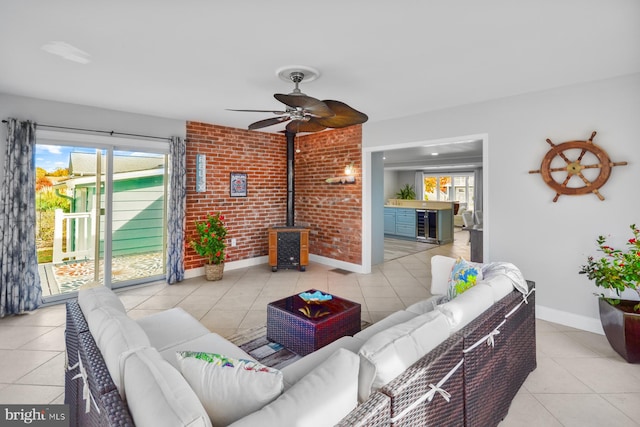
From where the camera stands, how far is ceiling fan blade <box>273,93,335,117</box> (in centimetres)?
224

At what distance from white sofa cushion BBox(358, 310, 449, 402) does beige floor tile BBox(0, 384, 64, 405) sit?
2.23 m

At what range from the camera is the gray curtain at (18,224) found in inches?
134

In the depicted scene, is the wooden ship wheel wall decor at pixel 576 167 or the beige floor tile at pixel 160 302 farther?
the beige floor tile at pixel 160 302

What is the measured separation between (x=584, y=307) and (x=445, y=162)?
6.08m

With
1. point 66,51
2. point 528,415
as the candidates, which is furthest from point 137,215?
point 528,415

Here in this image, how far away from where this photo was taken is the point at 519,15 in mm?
1976

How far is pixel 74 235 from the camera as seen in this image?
160 inches

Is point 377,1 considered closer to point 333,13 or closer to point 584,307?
point 333,13

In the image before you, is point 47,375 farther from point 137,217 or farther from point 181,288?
point 137,217

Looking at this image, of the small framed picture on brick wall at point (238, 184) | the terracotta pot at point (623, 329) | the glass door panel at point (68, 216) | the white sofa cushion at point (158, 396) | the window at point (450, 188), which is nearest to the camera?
the white sofa cushion at point (158, 396)

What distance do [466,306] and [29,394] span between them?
2906 millimetres

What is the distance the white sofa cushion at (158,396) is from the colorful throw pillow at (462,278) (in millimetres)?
1921

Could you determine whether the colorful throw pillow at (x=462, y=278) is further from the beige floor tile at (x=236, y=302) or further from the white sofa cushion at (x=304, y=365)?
the beige floor tile at (x=236, y=302)

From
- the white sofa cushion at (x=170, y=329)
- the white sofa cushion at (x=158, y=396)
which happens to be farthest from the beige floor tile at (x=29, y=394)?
the white sofa cushion at (x=158, y=396)
